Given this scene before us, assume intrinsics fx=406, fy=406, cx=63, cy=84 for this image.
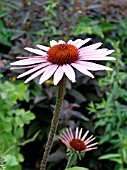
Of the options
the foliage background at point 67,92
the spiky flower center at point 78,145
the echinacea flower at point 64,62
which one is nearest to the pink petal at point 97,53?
the echinacea flower at point 64,62

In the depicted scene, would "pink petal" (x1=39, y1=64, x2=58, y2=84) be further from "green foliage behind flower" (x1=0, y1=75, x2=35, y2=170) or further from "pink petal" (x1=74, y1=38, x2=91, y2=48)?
"green foliage behind flower" (x1=0, y1=75, x2=35, y2=170)

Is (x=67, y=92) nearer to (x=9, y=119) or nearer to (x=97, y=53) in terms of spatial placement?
(x=9, y=119)

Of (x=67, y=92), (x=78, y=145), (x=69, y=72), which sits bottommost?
(x=78, y=145)

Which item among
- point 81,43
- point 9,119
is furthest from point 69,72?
point 9,119

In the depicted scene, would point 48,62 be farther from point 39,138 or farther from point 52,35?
point 52,35

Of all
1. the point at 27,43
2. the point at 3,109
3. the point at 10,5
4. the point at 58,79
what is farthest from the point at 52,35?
the point at 58,79

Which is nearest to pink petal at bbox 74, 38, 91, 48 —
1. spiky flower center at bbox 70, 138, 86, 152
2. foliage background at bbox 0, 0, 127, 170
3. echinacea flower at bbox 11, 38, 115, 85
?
echinacea flower at bbox 11, 38, 115, 85

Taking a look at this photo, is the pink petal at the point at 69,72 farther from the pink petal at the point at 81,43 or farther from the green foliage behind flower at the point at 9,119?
the green foliage behind flower at the point at 9,119
